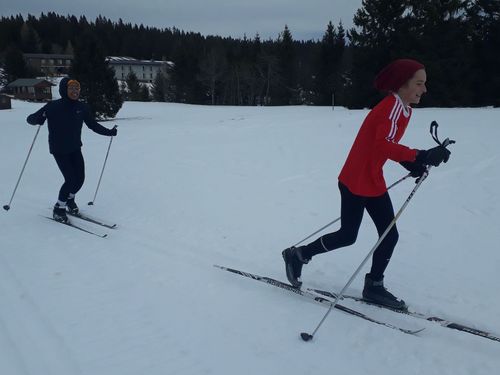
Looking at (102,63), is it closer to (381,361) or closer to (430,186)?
(430,186)

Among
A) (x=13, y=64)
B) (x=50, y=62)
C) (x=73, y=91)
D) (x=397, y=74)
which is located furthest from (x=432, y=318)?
(x=50, y=62)

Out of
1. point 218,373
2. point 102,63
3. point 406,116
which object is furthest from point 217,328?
point 102,63

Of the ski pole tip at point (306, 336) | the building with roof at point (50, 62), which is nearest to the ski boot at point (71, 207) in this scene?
the ski pole tip at point (306, 336)

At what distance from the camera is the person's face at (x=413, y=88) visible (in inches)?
109

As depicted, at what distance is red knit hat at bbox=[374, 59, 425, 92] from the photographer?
277cm

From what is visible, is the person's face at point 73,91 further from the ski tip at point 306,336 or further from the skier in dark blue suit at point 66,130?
the ski tip at point 306,336

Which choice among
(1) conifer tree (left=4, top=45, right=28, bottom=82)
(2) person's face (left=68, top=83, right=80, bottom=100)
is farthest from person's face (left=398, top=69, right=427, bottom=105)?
(1) conifer tree (left=4, top=45, right=28, bottom=82)

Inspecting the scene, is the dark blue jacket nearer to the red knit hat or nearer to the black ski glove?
the red knit hat

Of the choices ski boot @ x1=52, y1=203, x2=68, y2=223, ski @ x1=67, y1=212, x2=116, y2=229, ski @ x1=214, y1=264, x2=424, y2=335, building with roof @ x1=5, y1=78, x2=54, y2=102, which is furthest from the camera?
building with roof @ x1=5, y1=78, x2=54, y2=102

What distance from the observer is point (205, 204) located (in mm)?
6148

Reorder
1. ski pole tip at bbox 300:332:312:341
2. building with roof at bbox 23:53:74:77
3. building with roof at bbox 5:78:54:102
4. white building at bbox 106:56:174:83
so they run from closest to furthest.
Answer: ski pole tip at bbox 300:332:312:341 < building with roof at bbox 5:78:54:102 < building with roof at bbox 23:53:74:77 < white building at bbox 106:56:174:83

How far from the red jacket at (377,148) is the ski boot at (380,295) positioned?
848 mm

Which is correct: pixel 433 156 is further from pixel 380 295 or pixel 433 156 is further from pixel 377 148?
pixel 380 295

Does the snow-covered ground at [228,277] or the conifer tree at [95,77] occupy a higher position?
the conifer tree at [95,77]
